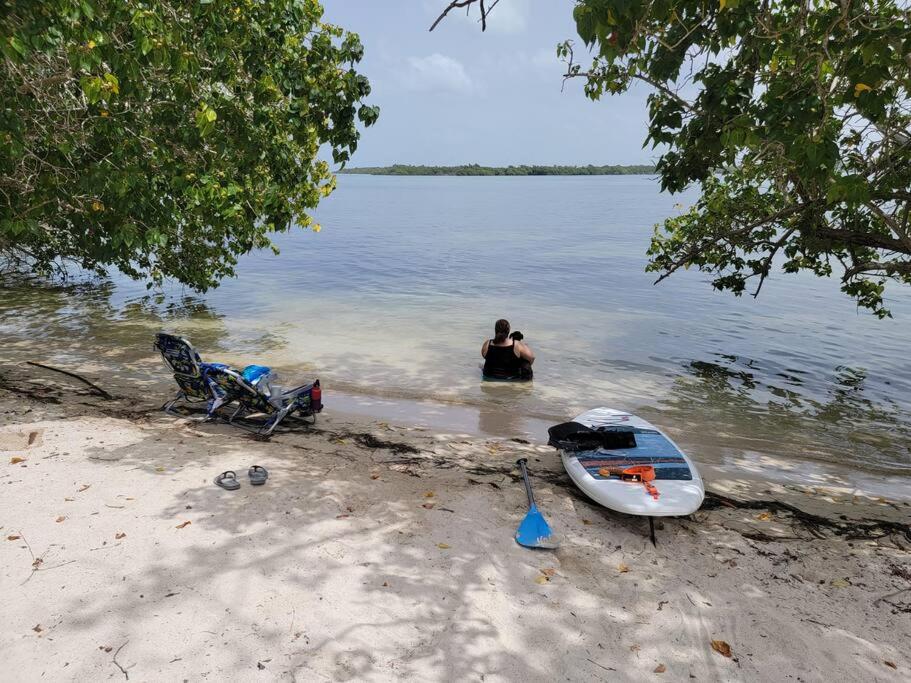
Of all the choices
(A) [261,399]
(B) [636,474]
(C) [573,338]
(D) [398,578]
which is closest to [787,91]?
(B) [636,474]

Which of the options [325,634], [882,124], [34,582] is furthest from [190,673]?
[882,124]

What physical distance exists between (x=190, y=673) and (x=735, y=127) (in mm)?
5925

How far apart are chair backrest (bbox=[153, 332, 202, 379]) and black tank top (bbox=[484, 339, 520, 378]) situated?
5.76m

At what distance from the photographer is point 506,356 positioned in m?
11.7

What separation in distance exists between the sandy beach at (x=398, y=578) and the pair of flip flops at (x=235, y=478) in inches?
4.3

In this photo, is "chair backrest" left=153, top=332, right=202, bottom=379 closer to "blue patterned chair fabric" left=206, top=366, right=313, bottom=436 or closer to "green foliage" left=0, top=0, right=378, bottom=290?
"blue patterned chair fabric" left=206, top=366, right=313, bottom=436

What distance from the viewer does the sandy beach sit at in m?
3.85

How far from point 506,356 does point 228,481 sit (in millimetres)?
6727

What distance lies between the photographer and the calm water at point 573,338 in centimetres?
1062

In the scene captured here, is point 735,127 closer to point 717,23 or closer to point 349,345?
point 717,23

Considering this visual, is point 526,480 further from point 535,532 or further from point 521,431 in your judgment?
point 521,431

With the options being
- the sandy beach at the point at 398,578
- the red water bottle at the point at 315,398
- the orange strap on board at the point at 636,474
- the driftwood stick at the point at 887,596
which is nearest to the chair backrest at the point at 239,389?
the red water bottle at the point at 315,398

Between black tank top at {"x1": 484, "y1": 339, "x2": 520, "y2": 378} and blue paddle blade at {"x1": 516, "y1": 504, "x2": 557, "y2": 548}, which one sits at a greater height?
blue paddle blade at {"x1": 516, "y1": 504, "x2": 557, "y2": 548}

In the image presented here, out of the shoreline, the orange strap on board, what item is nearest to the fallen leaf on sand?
the orange strap on board
